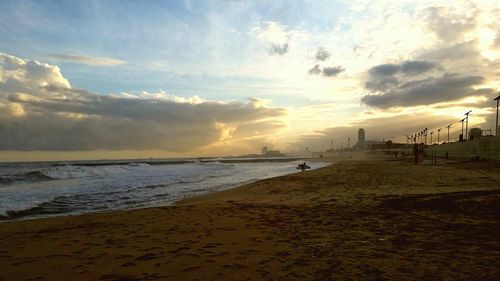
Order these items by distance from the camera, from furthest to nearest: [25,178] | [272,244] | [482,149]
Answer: [482,149]
[25,178]
[272,244]

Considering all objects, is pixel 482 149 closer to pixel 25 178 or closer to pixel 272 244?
pixel 272 244

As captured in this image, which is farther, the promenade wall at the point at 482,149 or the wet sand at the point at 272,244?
the promenade wall at the point at 482,149

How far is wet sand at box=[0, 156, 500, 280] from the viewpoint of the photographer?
5.20 meters

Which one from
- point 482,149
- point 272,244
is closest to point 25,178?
point 272,244

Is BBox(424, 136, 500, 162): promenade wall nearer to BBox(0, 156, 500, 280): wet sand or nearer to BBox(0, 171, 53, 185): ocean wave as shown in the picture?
BBox(0, 156, 500, 280): wet sand

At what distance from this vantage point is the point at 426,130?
390ft

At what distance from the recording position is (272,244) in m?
6.87

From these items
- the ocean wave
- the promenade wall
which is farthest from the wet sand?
the ocean wave

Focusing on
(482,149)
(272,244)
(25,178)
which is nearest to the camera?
(272,244)

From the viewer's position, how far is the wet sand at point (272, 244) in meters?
5.20

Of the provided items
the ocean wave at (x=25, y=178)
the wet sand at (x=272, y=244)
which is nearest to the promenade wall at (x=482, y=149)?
the wet sand at (x=272, y=244)

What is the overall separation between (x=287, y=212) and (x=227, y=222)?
2.22m

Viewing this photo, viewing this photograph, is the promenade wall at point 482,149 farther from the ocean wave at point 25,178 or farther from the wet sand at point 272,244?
the ocean wave at point 25,178

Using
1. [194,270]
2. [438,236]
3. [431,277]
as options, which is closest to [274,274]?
[194,270]
